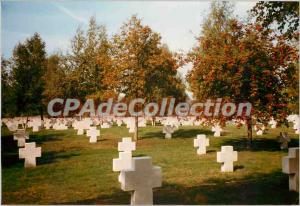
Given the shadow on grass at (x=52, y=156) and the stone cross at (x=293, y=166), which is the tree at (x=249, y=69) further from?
the shadow on grass at (x=52, y=156)

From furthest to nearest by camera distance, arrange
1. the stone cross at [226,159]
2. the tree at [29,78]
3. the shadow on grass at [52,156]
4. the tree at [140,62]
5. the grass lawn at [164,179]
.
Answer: the tree at [29,78] → the tree at [140,62] → the shadow on grass at [52,156] → the stone cross at [226,159] → the grass lawn at [164,179]

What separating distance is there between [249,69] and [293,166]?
4478mm

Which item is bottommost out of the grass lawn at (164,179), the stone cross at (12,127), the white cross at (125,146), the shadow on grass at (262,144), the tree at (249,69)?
the grass lawn at (164,179)

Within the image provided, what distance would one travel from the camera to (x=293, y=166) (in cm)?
622

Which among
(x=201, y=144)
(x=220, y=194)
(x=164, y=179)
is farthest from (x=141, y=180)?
(x=201, y=144)

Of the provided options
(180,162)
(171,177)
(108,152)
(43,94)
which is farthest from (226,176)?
(43,94)

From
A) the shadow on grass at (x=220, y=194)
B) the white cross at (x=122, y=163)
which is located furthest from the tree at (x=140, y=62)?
the shadow on grass at (x=220, y=194)

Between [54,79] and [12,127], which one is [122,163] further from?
[54,79]

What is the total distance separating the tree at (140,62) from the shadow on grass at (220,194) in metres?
7.33

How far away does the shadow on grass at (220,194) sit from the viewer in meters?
5.98

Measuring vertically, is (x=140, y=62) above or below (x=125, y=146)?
above

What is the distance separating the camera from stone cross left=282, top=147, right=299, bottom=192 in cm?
618

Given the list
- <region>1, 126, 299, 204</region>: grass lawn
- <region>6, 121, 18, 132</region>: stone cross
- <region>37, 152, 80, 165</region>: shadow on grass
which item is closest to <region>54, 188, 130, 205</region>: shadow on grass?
<region>1, 126, 299, 204</region>: grass lawn

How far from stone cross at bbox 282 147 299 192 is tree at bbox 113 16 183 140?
810 cm
